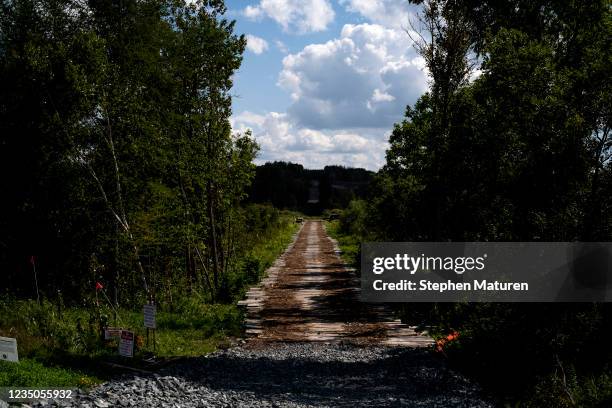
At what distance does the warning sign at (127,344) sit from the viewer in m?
9.87

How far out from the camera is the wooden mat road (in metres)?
13.5

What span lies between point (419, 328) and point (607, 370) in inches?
209

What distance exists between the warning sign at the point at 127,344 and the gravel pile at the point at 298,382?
649 millimetres

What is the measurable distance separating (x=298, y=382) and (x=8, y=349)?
4.41 m

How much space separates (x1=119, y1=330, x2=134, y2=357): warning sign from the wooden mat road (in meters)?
3.96

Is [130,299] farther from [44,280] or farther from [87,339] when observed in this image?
[87,339]

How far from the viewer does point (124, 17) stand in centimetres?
1602

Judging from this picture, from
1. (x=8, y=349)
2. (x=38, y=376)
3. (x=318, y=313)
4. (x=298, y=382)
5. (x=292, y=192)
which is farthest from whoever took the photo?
(x=292, y=192)

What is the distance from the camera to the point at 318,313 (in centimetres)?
Answer: 1636

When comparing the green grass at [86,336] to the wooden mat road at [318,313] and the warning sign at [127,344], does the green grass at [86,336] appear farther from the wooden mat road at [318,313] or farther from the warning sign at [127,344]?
the wooden mat road at [318,313]

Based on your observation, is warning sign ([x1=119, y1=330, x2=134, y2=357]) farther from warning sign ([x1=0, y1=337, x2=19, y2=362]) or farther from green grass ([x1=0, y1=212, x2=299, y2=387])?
warning sign ([x1=0, y1=337, x2=19, y2=362])

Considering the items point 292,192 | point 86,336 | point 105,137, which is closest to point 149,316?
point 86,336

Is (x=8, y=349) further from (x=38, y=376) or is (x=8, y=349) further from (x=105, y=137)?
(x=105, y=137)

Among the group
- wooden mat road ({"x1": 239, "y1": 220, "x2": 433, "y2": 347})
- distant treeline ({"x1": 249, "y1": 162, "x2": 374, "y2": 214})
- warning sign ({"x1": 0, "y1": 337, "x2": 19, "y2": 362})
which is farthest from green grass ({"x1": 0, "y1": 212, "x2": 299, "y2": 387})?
distant treeline ({"x1": 249, "y1": 162, "x2": 374, "y2": 214})
